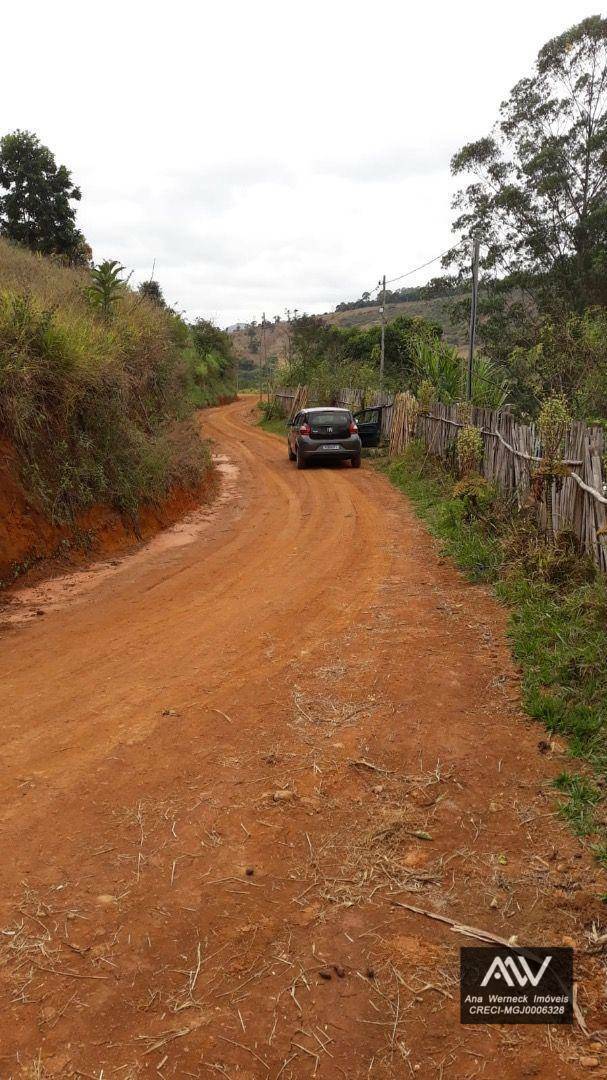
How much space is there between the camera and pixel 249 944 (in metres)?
2.45

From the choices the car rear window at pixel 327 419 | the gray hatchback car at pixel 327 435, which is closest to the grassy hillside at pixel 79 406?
the gray hatchback car at pixel 327 435

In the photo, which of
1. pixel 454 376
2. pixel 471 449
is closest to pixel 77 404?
pixel 471 449

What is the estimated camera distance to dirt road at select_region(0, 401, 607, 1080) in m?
2.10

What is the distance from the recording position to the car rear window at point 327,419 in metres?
14.9

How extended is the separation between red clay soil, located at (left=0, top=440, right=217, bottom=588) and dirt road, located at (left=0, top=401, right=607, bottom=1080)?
1410 millimetres

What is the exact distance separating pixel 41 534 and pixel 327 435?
28.4 feet

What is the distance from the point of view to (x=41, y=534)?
747 centimetres

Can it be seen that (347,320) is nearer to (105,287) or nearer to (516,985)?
(105,287)

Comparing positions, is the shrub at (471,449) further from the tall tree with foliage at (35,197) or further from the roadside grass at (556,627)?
the tall tree with foliage at (35,197)

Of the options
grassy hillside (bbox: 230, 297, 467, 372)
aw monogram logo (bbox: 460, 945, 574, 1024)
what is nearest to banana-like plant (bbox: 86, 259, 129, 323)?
aw monogram logo (bbox: 460, 945, 574, 1024)

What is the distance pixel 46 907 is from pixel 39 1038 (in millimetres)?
562

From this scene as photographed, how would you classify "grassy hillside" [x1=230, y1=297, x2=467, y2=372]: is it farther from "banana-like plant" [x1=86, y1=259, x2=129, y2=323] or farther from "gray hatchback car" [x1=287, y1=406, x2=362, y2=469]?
"banana-like plant" [x1=86, y1=259, x2=129, y2=323]

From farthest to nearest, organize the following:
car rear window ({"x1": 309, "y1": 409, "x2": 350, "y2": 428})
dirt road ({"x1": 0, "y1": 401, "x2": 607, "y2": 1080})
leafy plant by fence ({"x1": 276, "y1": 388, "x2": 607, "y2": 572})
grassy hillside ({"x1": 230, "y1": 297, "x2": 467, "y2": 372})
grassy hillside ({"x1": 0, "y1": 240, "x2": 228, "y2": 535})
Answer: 1. grassy hillside ({"x1": 230, "y1": 297, "x2": 467, "y2": 372})
2. car rear window ({"x1": 309, "y1": 409, "x2": 350, "y2": 428})
3. grassy hillside ({"x1": 0, "y1": 240, "x2": 228, "y2": 535})
4. leafy plant by fence ({"x1": 276, "y1": 388, "x2": 607, "y2": 572})
5. dirt road ({"x1": 0, "y1": 401, "x2": 607, "y2": 1080})

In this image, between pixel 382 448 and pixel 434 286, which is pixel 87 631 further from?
pixel 434 286
